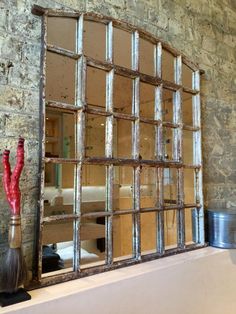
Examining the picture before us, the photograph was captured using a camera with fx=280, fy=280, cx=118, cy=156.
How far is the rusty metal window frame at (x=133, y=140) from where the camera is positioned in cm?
118

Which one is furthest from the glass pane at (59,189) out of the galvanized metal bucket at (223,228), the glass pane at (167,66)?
the galvanized metal bucket at (223,228)

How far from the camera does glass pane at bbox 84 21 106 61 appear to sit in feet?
4.34

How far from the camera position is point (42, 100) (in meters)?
1.14

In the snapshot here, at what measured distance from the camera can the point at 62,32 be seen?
1240 millimetres

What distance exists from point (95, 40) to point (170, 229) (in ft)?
3.64

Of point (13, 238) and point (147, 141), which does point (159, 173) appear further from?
point (13, 238)

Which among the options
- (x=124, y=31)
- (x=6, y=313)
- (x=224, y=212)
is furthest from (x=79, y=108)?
(x=224, y=212)

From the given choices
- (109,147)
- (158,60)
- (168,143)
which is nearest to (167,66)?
(158,60)

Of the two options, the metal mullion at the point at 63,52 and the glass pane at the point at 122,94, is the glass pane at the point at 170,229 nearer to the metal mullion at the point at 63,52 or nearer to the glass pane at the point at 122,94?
the glass pane at the point at 122,94

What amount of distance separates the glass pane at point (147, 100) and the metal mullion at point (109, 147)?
21 centimetres

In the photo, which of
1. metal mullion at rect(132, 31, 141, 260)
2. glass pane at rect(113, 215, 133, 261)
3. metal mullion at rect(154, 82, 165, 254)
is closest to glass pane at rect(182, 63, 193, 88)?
metal mullion at rect(154, 82, 165, 254)

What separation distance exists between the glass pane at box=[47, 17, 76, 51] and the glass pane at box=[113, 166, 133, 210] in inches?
24.6

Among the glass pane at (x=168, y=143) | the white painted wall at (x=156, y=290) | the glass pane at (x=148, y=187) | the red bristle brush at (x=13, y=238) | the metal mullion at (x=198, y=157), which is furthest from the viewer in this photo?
the metal mullion at (x=198, y=157)

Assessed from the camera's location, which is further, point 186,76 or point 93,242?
point 186,76
